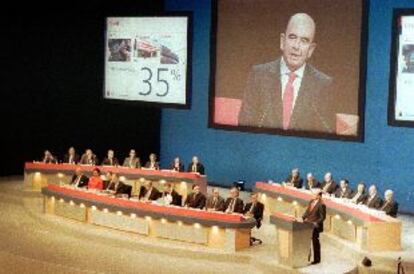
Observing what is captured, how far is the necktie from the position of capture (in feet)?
52.3

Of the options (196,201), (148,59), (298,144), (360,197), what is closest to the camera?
(196,201)

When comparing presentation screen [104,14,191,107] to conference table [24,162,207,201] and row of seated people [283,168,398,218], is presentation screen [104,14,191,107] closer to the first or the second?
conference table [24,162,207,201]

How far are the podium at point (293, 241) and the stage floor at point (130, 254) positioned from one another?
14 cm

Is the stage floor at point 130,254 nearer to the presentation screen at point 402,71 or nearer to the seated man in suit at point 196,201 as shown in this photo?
the seated man in suit at point 196,201

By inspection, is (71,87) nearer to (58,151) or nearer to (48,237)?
(58,151)

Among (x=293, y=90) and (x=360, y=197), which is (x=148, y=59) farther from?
(x=360, y=197)

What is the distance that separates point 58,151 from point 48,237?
18.4ft

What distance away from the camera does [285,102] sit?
16031 millimetres

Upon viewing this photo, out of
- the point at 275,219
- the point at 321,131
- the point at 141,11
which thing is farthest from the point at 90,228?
the point at 141,11

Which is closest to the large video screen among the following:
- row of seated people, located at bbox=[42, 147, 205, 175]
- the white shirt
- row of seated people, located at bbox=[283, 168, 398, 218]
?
the white shirt

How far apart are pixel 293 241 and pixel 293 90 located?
20.3 ft

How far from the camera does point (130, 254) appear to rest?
11.5 m

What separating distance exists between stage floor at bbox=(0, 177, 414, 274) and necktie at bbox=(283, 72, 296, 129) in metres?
3.42

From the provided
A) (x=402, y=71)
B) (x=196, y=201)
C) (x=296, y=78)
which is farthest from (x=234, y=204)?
(x=296, y=78)
